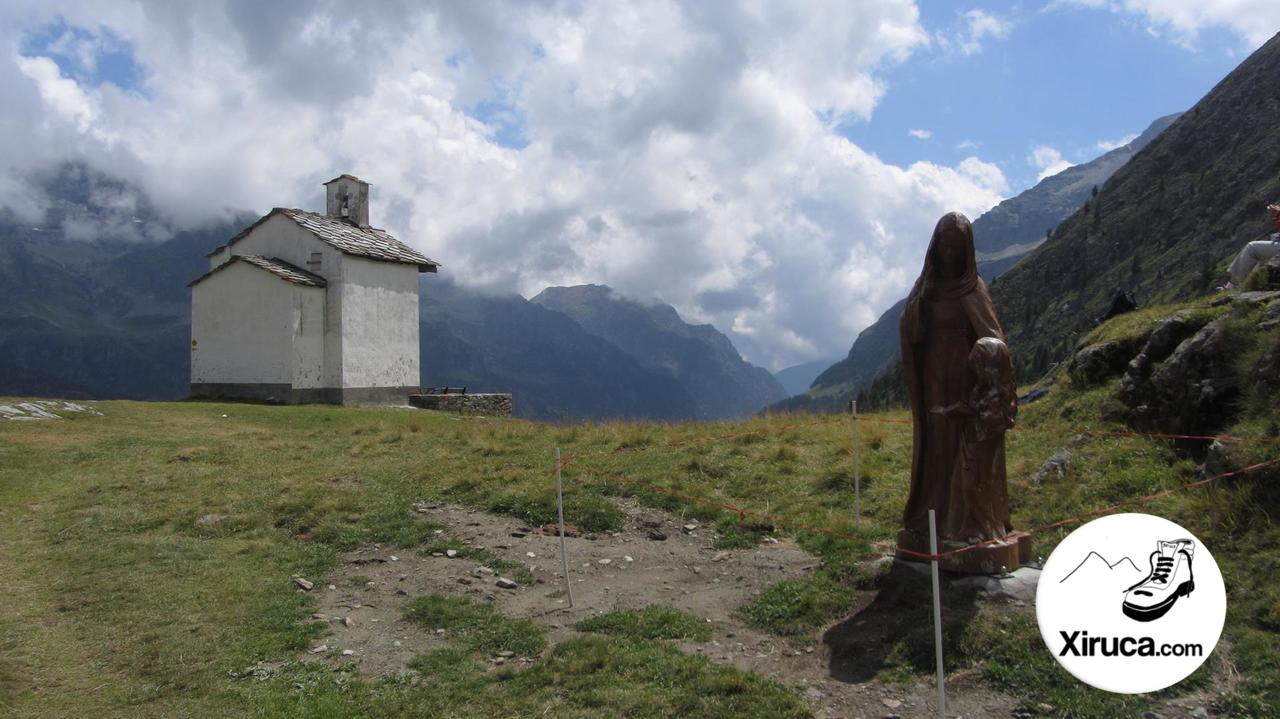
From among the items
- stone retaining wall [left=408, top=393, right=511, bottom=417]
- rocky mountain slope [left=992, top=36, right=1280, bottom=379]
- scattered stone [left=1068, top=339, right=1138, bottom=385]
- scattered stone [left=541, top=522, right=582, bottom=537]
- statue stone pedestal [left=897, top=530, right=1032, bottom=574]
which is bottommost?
scattered stone [left=541, top=522, right=582, bottom=537]

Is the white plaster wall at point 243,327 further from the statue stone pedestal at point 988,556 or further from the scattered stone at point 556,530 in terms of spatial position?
the statue stone pedestal at point 988,556

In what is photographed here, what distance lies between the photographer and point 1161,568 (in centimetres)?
478

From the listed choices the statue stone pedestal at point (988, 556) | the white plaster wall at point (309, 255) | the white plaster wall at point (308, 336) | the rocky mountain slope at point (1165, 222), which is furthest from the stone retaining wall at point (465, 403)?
the rocky mountain slope at point (1165, 222)

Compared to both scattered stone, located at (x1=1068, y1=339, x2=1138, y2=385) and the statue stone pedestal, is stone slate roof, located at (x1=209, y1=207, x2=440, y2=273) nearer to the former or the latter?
scattered stone, located at (x1=1068, y1=339, x2=1138, y2=385)

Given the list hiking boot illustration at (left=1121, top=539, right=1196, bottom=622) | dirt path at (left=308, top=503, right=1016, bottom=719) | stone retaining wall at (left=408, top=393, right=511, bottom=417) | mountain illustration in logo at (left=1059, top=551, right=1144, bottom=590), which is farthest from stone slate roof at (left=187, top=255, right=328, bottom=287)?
hiking boot illustration at (left=1121, top=539, right=1196, bottom=622)

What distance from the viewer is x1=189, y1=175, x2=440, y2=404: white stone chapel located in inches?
1128

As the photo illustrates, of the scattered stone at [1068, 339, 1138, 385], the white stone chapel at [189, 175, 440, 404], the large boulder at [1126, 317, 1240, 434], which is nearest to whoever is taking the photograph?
the large boulder at [1126, 317, 1240, 434]

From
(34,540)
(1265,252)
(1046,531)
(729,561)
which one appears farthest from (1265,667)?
(34,540)

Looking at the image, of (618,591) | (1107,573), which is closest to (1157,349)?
(1107,573)

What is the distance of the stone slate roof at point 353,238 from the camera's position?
1211 inches

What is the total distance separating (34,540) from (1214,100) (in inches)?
5798

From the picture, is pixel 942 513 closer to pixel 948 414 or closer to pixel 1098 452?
pixel 948 414

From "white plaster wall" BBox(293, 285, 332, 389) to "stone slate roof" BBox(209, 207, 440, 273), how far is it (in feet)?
7.34

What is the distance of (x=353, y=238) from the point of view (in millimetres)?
32531
